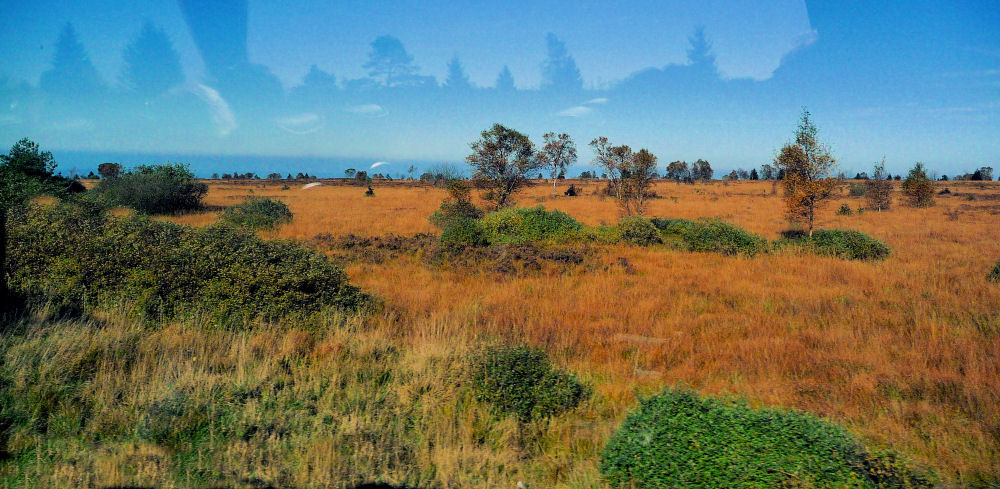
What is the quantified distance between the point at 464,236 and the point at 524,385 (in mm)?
10468

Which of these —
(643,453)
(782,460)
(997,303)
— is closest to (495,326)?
(643,453)

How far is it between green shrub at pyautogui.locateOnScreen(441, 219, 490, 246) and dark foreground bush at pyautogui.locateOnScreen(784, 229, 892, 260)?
34.5ft

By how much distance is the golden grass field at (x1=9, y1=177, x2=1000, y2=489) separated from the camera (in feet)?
12.5

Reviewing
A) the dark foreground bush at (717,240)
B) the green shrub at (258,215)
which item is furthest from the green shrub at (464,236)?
the green shrub at (258,215)

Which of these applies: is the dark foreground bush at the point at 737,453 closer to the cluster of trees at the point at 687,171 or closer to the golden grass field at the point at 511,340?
the golden grass field at the point at 511,340

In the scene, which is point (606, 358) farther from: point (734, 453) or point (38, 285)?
point (38, 285)

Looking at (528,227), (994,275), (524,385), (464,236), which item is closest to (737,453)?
(524,385)

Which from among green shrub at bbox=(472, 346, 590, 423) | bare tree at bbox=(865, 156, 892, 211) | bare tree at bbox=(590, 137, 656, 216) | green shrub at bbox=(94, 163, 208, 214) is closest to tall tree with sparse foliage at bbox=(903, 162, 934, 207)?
bare tree at bbox=(865, 156, 892, 211)

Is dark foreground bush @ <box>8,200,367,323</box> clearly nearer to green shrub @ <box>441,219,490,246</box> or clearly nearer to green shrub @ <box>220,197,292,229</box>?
green shrub @ <box>441,219,490,246</box>

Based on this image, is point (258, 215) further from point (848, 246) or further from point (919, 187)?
point (919, 187)

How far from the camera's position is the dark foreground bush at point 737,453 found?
10.6ft

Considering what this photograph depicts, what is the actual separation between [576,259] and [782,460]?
32.8ft

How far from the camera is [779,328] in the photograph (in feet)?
25.2

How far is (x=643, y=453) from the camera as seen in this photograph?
3.63m
